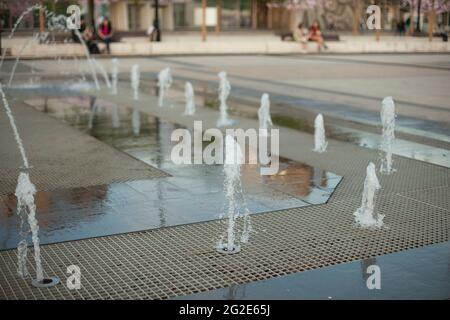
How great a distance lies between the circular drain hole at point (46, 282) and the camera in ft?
14.5

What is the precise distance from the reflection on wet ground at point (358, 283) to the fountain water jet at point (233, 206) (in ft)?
2.53

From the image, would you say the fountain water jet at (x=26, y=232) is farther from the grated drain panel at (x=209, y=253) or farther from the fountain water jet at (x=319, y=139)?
the fountain water jet at (x=319, y=139)

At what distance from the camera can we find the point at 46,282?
4.47m

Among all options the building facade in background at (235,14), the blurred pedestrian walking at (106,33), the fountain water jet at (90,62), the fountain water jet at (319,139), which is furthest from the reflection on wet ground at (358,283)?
the building facade in background at (235,14)

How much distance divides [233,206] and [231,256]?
1186mm

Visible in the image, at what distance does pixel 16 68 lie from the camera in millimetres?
21688

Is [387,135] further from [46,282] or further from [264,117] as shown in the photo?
[46,282]

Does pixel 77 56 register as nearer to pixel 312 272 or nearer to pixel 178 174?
pixel 178 174

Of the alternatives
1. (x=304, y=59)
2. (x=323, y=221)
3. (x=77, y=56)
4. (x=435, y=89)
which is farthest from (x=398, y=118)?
(x=77, y=56)

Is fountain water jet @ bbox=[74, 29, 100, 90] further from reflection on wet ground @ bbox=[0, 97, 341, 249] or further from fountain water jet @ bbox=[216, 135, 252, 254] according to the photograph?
fountain water jet @ bbox=[216, 135, 252, 254]

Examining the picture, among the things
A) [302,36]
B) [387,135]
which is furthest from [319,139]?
[302,36]

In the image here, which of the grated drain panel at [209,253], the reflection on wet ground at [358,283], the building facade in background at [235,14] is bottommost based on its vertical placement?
the reflection on wet ground at [358,283]

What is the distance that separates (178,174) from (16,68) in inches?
632

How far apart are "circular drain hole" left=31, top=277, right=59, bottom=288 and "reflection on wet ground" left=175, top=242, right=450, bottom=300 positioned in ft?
3.07
